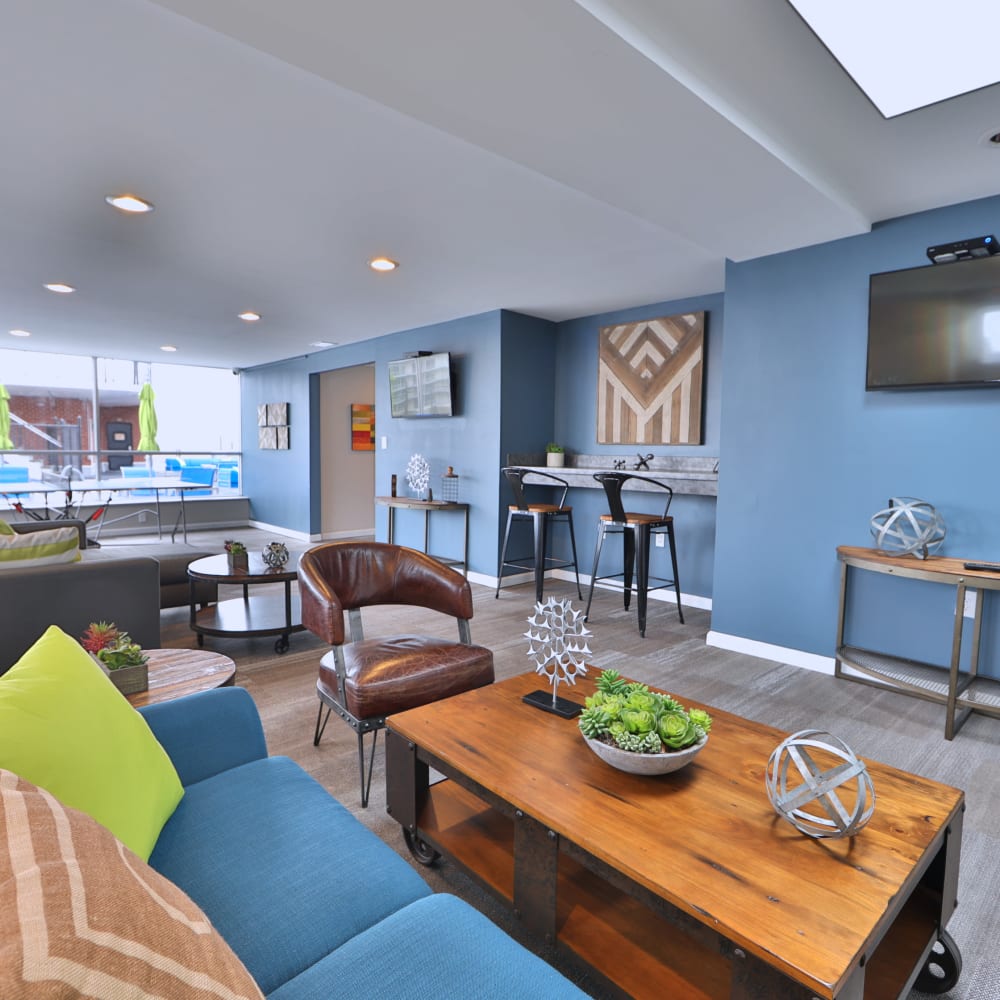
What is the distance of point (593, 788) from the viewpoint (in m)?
1.31

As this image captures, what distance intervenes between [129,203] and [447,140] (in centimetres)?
166

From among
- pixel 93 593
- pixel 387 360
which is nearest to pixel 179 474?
pixel 387 360

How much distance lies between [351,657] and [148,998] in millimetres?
1715

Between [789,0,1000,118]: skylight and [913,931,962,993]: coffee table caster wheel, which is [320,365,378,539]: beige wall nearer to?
[789,0,1000,118]: skylight

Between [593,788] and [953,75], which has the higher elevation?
[953,75]

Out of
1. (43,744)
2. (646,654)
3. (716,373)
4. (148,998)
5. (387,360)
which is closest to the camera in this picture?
(148,998)

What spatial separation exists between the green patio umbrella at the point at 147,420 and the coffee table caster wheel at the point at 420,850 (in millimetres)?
8340

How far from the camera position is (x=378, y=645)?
2256mm

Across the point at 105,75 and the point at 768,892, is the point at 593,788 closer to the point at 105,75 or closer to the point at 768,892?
the point at 768,892

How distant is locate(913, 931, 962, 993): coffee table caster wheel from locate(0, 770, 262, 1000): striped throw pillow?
1.46 meters

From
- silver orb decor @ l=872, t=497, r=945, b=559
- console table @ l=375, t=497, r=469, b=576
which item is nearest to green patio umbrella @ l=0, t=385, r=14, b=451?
console table @ l=375, t=497, r=469, b=576

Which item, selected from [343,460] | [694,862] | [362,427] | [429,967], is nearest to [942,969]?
[694,862]

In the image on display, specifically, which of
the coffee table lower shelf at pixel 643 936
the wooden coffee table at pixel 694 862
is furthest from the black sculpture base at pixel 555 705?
the coffee table lower shelf at pixel 643 936

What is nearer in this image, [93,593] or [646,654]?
[93,593]
